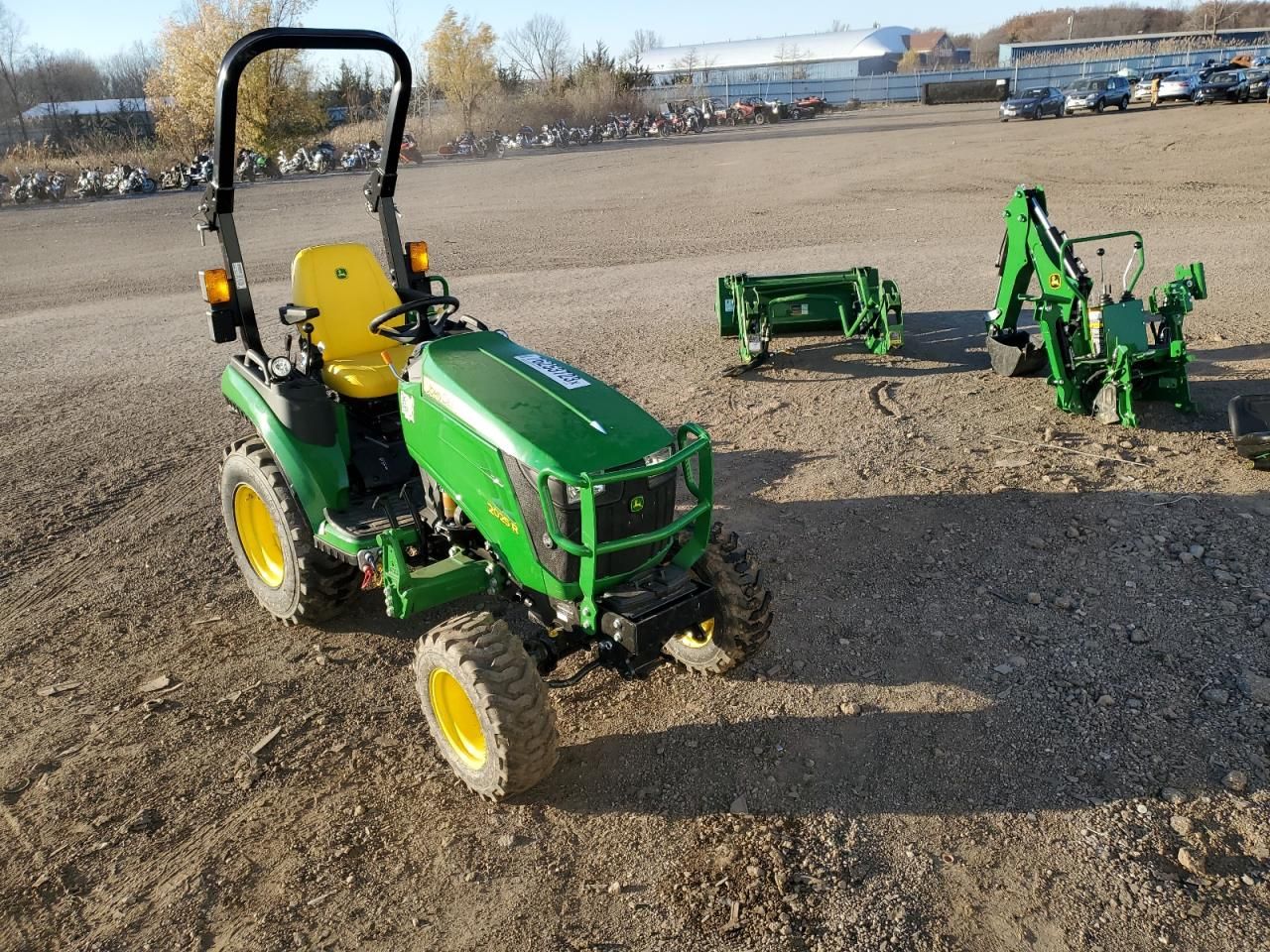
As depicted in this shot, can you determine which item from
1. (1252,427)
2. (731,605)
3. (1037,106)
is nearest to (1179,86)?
(1037,106)

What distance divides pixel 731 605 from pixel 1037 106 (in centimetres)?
3377

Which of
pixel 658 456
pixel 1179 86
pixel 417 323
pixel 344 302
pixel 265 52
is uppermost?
pixel 1179 86

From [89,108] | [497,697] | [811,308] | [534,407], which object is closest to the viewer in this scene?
[497,697]

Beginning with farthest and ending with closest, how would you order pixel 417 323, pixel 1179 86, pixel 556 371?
pixel 1179 86, pixel 417 323, pixel 556 371

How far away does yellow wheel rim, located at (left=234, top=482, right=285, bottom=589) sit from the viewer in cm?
510

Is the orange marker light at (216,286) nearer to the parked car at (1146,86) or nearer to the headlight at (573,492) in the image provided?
the headlight at (573,492)

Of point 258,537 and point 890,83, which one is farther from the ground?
point 890,83

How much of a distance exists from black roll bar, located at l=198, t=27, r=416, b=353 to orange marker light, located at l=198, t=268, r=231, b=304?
0.10 feet

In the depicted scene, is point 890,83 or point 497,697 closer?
point 497,697

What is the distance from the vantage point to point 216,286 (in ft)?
15.4

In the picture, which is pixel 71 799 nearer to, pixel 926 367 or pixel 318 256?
pixel 318 256

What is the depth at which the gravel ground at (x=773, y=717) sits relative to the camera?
10.1ft

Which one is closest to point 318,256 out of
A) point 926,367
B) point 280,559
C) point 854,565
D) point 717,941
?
point 280,559

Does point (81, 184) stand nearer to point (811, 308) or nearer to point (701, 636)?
point (811, 308)
